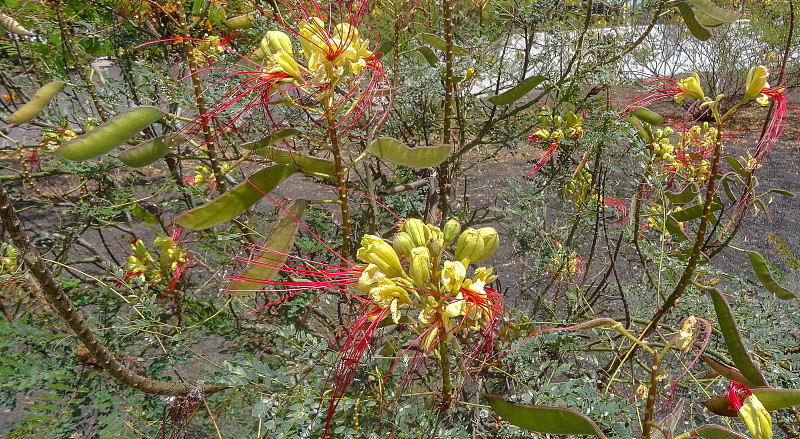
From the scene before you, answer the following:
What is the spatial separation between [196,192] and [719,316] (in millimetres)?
1216

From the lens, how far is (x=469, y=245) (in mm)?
770

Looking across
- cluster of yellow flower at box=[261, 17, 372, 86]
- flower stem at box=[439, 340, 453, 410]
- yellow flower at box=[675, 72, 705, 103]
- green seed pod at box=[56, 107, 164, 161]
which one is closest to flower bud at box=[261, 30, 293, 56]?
cluster of yellow flower at box=[261, 17, 372, 86]

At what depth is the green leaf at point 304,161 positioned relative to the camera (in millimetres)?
884

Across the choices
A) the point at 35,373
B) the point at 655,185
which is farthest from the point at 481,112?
the point at 35,373

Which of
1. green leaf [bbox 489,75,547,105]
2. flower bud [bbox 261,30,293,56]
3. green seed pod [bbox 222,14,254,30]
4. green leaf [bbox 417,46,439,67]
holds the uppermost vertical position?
green seed pod [bbox 222,14,254,30]

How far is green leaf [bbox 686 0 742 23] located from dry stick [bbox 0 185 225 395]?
1558 millimetres

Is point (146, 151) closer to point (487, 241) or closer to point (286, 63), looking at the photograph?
point (286, 63)

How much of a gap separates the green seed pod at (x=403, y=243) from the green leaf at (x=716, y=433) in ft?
1.62

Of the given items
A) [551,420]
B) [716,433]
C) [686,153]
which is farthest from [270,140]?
[686,153]

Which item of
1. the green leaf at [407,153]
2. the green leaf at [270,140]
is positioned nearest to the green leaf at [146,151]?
the green leaf at [270,140]

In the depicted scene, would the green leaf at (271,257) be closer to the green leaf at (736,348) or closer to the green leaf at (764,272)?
the green leaf at (736,348)

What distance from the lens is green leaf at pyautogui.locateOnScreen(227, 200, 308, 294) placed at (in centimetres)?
77

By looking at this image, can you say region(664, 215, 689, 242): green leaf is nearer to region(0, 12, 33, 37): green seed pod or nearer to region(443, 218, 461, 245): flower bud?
region(443, 218, 461, 245): flower bud

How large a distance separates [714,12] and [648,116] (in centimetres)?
30
